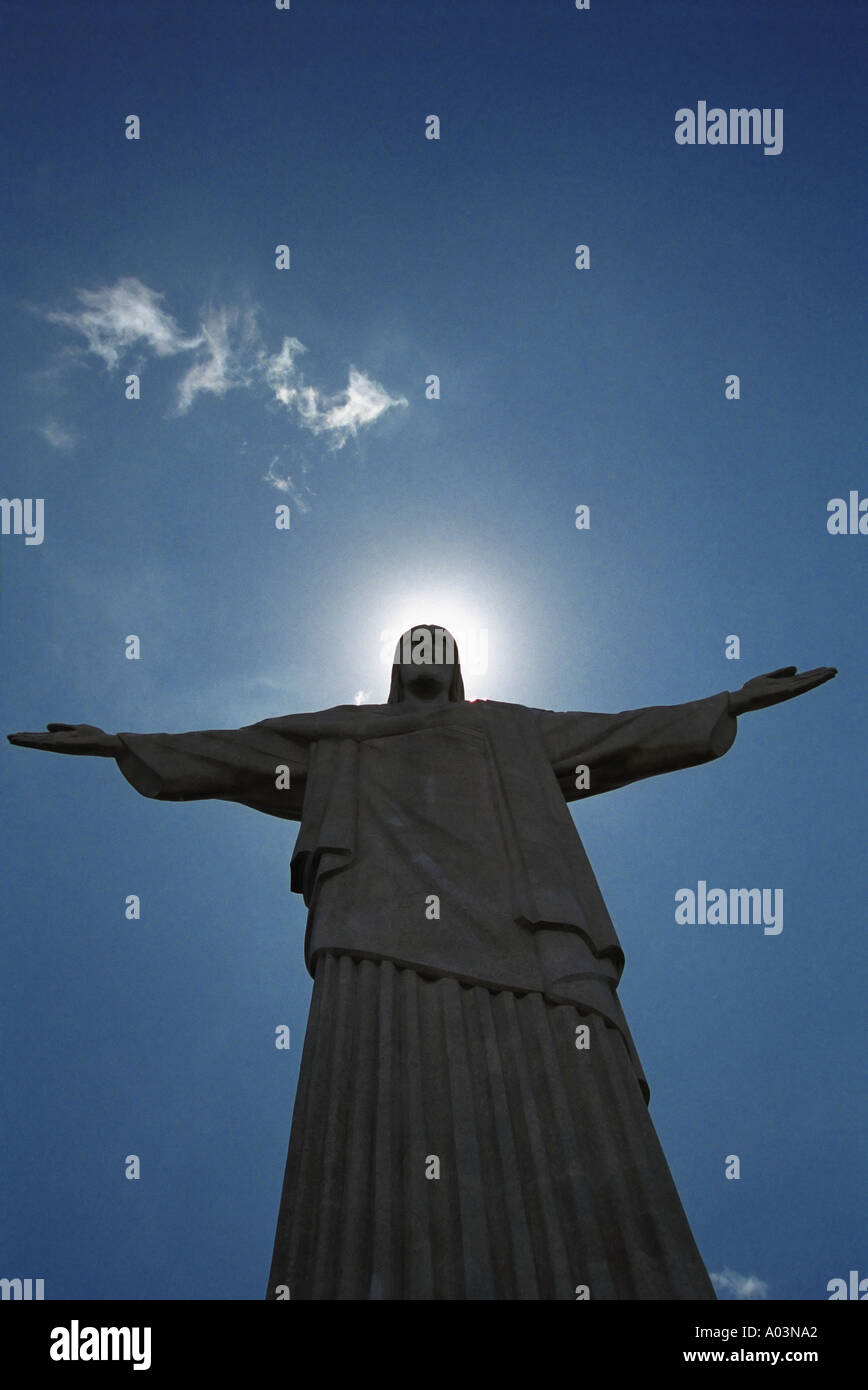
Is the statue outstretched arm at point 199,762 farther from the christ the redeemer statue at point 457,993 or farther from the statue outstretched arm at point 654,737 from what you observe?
the statue outstretched arm at point 654,737

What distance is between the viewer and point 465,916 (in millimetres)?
11016

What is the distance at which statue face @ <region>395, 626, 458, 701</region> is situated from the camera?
14.5 m

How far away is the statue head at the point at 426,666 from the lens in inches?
571

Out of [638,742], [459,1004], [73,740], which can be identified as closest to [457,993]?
[459,1004]

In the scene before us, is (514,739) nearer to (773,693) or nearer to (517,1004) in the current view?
(773,693)

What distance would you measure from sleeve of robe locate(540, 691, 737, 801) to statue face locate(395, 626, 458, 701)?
1265 millimetres

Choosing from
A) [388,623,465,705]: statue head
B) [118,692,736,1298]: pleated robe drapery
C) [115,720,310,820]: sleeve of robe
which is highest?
[388,623,465,705]: statue head

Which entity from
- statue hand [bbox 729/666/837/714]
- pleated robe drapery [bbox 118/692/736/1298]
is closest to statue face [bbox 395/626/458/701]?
pleated robe drapery [bbox 118/692/736/1298]

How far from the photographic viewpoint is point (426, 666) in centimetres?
1463

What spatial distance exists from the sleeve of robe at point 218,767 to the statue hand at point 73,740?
0.40ft

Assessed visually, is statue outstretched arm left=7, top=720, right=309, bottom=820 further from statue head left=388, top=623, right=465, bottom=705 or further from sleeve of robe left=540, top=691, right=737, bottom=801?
sleeve of robe left=540, top=691, right=737, bottom=801

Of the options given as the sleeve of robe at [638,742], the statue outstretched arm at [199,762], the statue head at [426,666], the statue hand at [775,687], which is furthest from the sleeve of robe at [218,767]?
the statue hand at [775,687]
